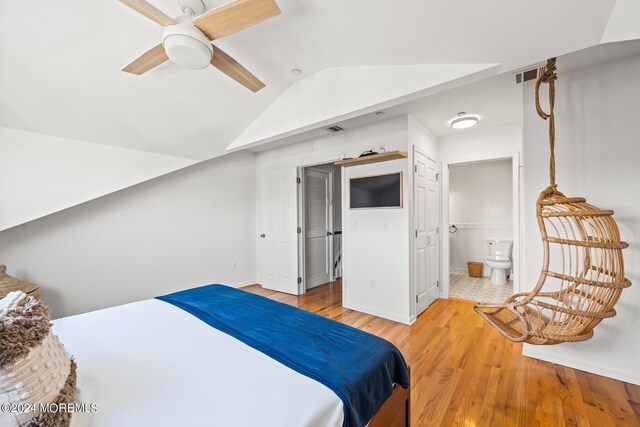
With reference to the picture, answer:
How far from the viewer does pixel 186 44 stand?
1.46 meters

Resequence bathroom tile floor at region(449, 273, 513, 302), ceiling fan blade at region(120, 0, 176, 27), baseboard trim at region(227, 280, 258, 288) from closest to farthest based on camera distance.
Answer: ceiling fan blade at region(120, 0, 176, 27) < bathroom tile floor at region(449, 273, 513, 302) < baseboard trim at region(227, 280, 258, 288)

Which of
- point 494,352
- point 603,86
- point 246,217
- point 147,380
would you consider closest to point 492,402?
point 494,352

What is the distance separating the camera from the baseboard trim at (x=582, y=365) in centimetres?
197

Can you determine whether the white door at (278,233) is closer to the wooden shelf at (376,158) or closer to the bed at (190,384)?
the wooden shelf at (376,158)

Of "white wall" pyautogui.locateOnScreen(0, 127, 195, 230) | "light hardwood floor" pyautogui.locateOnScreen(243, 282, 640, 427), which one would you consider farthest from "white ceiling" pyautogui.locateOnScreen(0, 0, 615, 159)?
"light hardwood floor" pyautogui.locateOnScreen(243, 282, 640, 427)

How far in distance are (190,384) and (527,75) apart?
3142 millimetres

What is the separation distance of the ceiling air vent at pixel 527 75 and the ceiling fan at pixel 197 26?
6.90ft

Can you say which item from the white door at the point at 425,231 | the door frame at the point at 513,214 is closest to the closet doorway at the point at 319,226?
the white door at the point at 425,231

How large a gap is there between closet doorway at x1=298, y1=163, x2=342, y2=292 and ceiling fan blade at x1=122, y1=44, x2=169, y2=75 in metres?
2.67

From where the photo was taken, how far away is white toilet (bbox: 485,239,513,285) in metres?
4.50

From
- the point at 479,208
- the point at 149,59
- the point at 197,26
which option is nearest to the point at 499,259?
the point at 479,208

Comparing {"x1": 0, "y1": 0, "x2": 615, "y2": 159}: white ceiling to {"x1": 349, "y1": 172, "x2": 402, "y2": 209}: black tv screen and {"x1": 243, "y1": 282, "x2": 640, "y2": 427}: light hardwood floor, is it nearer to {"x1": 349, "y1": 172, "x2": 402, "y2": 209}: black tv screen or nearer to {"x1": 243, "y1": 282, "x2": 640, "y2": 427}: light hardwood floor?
{"x1": 349, "y1": 172, "x2": 402, "y2": 209}: black tv screen

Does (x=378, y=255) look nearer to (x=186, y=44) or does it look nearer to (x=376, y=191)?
(x=376, y=191)

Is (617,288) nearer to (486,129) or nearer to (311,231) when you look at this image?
(486,129)
